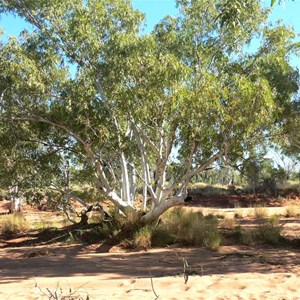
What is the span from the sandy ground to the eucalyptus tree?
231cm

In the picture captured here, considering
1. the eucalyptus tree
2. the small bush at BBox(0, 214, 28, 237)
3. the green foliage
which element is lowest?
the green foliage

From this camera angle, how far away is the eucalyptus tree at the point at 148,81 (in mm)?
11438

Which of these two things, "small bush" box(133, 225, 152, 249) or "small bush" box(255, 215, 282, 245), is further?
"small bush" box(255, 215, 282, 245)

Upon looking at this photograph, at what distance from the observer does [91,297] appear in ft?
21.9

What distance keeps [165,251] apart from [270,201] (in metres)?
21.1

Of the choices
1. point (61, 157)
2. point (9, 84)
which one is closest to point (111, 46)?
point (9, 84)

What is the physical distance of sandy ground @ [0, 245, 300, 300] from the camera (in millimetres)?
6832

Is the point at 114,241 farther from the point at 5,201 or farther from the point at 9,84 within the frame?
the point at 5,201

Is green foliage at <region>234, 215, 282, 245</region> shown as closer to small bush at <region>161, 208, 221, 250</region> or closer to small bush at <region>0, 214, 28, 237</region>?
small bush at <region>161, 208, 221, 250</region>

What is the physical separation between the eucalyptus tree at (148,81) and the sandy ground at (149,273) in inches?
91.1

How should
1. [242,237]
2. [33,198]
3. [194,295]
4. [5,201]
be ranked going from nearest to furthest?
[194,295]
[242,237]
[33,198]
[5,201]

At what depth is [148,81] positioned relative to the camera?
11602 millimetres

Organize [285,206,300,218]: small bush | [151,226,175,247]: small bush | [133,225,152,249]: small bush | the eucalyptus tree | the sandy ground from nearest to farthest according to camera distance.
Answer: the sandy ground
the eucalyptus tree
[133,225,152,249]: small bush
[151,226,175,247]: small bush
[285,206,300,218]: small bush

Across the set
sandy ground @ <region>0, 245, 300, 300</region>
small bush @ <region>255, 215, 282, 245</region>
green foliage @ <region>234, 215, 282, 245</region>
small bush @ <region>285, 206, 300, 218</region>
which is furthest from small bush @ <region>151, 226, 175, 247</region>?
small bush @ <region>285, 206, 300, 218</region>
